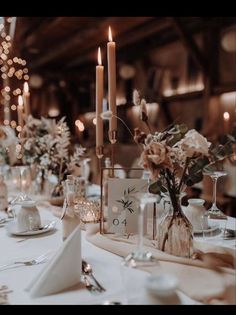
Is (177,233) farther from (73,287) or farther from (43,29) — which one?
(43,29)

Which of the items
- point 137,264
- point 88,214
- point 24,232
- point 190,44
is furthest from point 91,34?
point 137,264

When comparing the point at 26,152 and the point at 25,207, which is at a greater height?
the point at 26,152

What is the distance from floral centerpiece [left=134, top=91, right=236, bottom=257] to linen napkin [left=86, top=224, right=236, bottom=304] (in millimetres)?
49

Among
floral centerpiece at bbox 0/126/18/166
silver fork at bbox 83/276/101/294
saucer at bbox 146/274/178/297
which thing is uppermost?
floral centerpiece at bbox 0/126/18/166

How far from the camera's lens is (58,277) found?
90 cm

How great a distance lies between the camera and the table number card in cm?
131

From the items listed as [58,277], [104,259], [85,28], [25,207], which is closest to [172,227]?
[104,259]

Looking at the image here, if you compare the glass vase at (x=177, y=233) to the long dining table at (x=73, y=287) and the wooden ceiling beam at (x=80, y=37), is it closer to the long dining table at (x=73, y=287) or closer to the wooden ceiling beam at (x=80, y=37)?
the long dining table at (x=73, y=287)

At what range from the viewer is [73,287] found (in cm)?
92

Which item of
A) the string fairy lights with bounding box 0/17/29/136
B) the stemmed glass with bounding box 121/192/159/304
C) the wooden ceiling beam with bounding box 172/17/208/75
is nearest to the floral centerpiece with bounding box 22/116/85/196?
the string fairy lights with bounding box 0/17/29/136

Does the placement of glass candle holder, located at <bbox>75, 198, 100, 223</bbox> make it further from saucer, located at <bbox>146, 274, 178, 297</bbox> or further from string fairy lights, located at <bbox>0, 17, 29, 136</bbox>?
string fairy lights, located at <bbox>0, 17, 29, 136</bbox>

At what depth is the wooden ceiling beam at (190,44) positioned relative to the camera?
4371 mm

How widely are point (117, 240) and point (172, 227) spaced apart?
0.23 metres

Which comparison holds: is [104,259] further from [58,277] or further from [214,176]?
[214,176]
